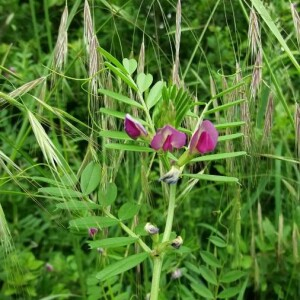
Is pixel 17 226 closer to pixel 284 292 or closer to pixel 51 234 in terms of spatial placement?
pixel 51 234

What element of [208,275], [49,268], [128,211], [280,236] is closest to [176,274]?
[208,275]

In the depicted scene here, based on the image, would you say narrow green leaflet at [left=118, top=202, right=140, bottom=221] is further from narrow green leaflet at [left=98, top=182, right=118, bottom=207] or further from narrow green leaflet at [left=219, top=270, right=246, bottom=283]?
narrow green leaflet at [left=219, top=270, right=246, bottom=283]

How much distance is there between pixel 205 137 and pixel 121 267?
0.18 meters

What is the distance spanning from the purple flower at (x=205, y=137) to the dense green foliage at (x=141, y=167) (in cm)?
3

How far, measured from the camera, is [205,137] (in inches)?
28.2

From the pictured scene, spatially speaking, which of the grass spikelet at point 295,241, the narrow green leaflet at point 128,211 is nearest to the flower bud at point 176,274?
the grass spikelet at point 295,241

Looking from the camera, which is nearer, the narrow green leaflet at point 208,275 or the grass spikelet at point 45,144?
the grass spikelet at point 45,144

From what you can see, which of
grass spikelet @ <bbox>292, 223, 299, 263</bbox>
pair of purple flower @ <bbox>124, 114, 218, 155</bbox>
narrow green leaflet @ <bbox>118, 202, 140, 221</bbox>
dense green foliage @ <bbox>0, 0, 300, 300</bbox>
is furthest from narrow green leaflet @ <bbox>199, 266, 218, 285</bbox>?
pair of purple flower @ <bbox>124, 114, 218, 155</bbox>

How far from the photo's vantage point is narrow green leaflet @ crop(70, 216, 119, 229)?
759 millimetres

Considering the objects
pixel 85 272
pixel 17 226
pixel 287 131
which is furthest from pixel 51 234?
pixel 287 131

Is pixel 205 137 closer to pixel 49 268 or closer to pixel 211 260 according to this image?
pixel 211 260

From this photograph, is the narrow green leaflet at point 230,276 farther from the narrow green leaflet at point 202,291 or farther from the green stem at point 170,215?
the green stem at point 170,215

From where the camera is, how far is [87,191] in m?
0.82

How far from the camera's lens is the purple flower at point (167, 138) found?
0.70 metres
